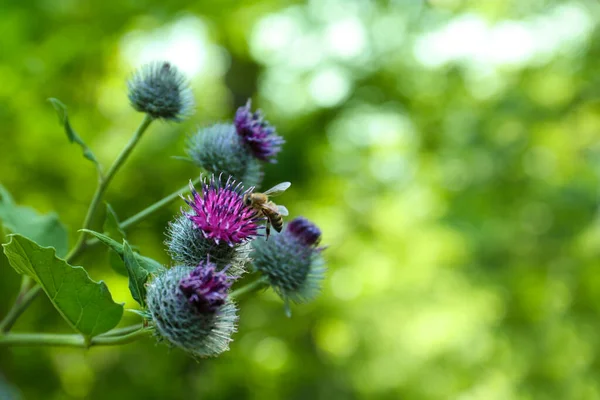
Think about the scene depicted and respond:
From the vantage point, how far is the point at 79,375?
727 cm

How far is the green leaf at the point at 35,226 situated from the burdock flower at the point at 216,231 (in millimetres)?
771

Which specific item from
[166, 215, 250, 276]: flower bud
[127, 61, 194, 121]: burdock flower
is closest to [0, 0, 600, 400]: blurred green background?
[127, 61, 194, 121]: burdock flower

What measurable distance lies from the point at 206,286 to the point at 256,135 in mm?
1096

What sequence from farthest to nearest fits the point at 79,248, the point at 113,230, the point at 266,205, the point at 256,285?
the point at 256,285 < the point at 79,248 < the point at 113,230 < the point at 266,205

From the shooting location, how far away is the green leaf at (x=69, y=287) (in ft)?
5.52

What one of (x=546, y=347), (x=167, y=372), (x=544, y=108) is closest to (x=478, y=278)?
(x=546, y=347)

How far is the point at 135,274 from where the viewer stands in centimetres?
171

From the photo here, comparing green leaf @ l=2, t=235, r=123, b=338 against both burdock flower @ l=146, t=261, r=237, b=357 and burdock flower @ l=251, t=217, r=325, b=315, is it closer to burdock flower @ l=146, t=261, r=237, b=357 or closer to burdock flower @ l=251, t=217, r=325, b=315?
burdock flower @ l=146, t=261, r=237, b=357

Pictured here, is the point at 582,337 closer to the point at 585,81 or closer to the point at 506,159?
the point at 506,159

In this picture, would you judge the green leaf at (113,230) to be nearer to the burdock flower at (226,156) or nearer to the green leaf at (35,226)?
the green leaf at (35,226)

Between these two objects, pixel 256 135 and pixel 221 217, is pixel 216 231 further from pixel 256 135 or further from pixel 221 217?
pixel 256 135

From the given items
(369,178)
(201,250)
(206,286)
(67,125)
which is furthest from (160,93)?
(369,178)

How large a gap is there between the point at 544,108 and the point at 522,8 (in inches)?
83.5

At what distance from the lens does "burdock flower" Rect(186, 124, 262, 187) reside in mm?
2562
